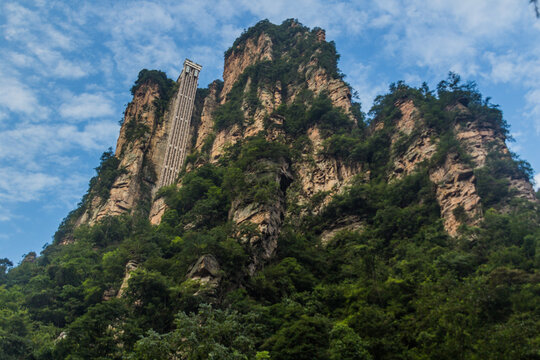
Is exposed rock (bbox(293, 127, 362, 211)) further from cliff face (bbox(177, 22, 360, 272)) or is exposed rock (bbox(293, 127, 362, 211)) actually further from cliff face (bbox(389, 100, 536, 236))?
cliff face (bbox(389, 100, 536, 236))

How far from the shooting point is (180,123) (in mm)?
58844

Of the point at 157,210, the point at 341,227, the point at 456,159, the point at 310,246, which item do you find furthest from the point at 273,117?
the point at 456,159

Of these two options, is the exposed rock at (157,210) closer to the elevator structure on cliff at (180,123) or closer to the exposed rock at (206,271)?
the elevator structure on cliff at (180,123)

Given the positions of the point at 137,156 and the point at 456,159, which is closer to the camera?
the point at 456,159

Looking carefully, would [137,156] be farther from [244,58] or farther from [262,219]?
[262,219]

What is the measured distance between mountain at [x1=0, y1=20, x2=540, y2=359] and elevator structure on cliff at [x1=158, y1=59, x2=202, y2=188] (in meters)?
1.73

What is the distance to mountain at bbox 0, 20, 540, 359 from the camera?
19.2 meters

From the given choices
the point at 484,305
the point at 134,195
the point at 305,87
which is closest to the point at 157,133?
the point at 134,195

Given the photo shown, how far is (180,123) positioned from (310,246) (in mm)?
32922

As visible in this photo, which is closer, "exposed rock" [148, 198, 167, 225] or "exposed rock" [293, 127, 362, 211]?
"exposed rock" [293, 127, 362, 211]

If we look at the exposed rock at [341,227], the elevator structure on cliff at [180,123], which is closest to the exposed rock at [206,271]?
the exposed rock at [341,227]

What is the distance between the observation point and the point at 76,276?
108ft

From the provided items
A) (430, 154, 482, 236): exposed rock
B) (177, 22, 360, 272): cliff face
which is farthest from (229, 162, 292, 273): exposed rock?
(430, 154, 482, 236): exposed rock

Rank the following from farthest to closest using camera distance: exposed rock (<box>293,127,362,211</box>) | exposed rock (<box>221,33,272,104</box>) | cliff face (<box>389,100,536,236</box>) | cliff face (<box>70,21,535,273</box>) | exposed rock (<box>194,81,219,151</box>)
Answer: exposed rock (<box>221,33,272,104</box>)
exposed rock (<box>194,81,219,151</box>)
exposed rock (<box>293,127,362,211</box>)
cliff face (<box>70,21,535,273</box>)
cliff face (<box>389,100,536,236</box>)
